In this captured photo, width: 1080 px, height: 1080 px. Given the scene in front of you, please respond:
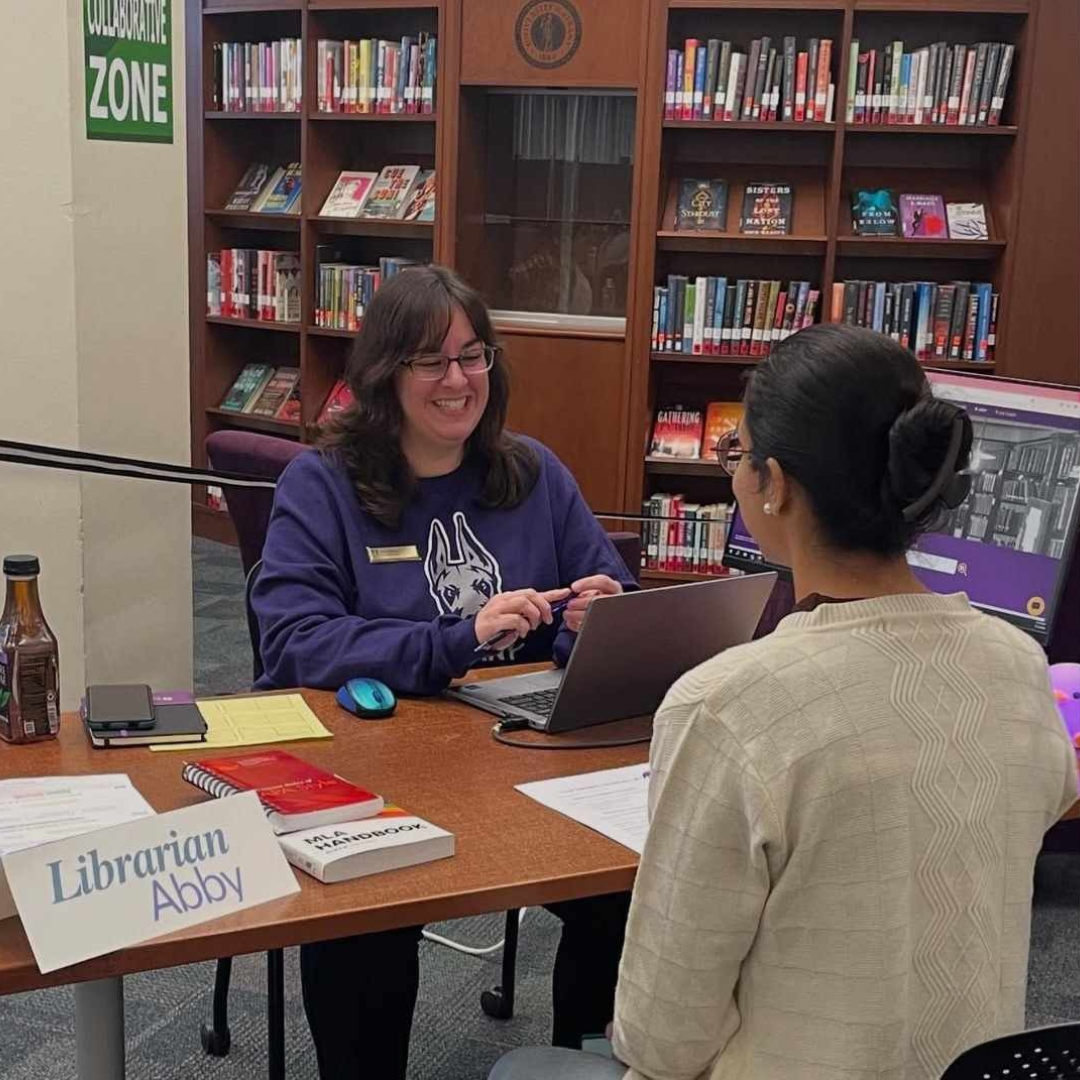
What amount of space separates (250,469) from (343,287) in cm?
251

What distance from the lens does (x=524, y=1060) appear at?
4.40ft

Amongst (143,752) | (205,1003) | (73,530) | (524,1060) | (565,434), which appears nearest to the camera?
(524,1060)

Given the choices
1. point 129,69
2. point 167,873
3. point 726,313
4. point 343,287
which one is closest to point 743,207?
point 726,313

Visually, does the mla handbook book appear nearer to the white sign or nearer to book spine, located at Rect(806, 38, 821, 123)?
the white sign

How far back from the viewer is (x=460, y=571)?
2236 millimetres

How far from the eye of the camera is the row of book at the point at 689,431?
5102 mm

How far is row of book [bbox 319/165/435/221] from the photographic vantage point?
534cm

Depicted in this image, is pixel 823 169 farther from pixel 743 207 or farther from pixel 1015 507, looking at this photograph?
pixel 1015 507

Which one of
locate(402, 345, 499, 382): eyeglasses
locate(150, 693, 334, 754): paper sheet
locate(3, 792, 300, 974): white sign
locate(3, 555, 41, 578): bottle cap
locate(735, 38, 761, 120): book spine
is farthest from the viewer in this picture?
locate(735, 38, 761, 120): book spine

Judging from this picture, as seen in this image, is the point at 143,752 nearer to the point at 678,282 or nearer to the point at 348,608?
the point at 348,608

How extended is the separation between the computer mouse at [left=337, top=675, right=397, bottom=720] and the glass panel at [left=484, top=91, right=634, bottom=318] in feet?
11.4

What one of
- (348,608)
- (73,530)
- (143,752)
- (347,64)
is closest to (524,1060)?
(143,752)

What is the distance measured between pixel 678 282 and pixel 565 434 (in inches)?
26.1

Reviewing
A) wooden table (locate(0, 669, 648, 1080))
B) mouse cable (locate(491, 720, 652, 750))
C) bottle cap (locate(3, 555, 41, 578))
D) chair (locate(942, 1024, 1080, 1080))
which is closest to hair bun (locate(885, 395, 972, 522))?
chair (locate(942, 1024, 1080, 1080))
